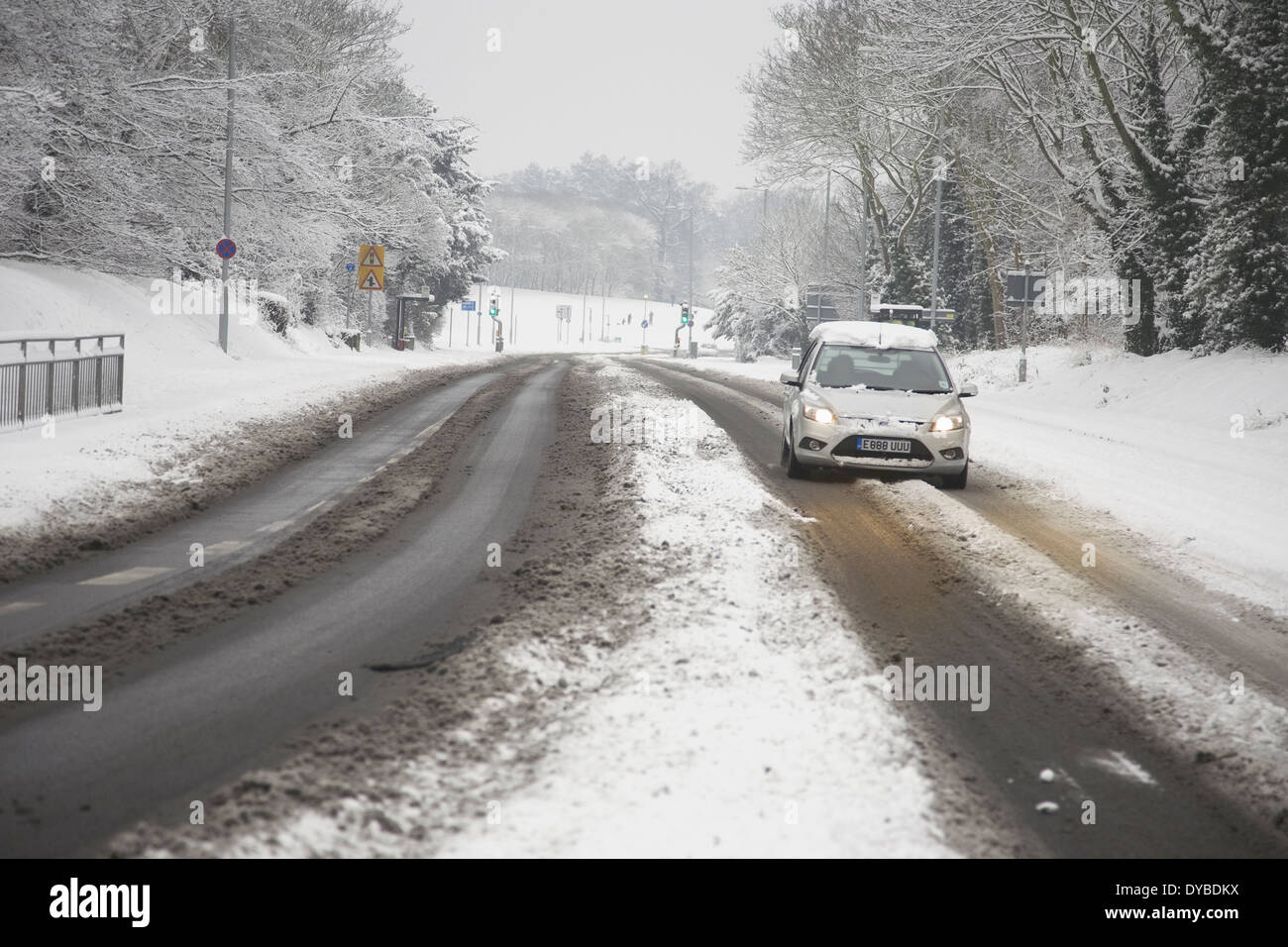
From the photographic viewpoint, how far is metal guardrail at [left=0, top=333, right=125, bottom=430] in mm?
13789

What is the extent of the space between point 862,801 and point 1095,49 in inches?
1036

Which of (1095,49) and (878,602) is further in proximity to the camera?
(1095,49)

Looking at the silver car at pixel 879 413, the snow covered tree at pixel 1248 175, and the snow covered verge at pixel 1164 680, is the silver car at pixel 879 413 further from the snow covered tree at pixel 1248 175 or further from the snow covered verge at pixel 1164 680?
the snow covered tree at pixel 1248 175

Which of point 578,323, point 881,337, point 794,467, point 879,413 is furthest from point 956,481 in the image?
point 578,323

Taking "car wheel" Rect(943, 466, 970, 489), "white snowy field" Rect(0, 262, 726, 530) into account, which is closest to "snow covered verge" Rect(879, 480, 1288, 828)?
"car wheel" Rect(943, 466, 970, 489)

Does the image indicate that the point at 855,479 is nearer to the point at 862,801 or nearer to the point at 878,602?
the point at 878,602

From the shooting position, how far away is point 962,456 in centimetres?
1188

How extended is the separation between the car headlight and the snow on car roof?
1.38 metres

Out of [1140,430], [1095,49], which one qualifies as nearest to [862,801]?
[1140,430]

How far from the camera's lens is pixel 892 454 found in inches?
465

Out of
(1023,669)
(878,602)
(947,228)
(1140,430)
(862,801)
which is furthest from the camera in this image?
(947,228)

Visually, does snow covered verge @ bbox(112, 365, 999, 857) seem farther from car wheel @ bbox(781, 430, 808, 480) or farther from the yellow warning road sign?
the yellow warning road sign

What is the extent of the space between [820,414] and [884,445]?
2.51 ft
